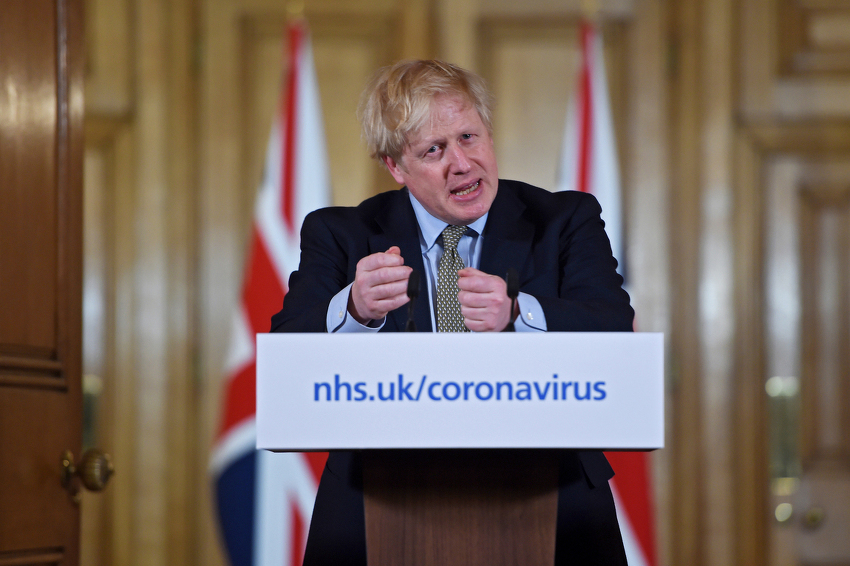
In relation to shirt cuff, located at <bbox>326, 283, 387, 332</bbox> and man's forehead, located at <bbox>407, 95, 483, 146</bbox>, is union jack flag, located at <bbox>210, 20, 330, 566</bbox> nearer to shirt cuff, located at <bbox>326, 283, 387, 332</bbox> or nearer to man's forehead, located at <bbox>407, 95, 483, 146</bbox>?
man's forehead, located at <bbox>407, 95, 483, 146</bbox>

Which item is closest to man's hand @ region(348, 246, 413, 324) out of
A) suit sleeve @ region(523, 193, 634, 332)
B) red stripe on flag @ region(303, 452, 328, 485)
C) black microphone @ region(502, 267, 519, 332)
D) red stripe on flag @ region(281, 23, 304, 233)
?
black microphone @ region(502, 267, 519, 332)

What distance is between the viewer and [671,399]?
3.25 m

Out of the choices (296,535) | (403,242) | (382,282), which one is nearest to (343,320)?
(382,282)

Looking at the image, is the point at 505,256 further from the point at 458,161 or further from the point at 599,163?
the point at 599,163

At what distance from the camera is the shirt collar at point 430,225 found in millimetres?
1697

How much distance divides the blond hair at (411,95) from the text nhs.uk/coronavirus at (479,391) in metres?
0.69

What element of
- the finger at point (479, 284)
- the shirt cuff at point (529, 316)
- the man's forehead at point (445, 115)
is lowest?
the shirt cuff at point (529, 316)

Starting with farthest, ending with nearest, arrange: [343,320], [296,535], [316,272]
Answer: [296,535] < [316,272] < [343,320]

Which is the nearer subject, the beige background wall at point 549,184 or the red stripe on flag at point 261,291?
the red stripe on flag at point 261,291

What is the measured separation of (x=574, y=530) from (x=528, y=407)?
465 millimetres

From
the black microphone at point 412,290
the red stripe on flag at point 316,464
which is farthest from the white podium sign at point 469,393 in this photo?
the red stripe on flag at point 316,464

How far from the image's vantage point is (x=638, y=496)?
3074 millimetres

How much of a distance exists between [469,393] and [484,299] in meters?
0.18

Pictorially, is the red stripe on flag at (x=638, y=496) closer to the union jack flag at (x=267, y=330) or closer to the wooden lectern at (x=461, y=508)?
the union jack flag at (x=267, y=330)
